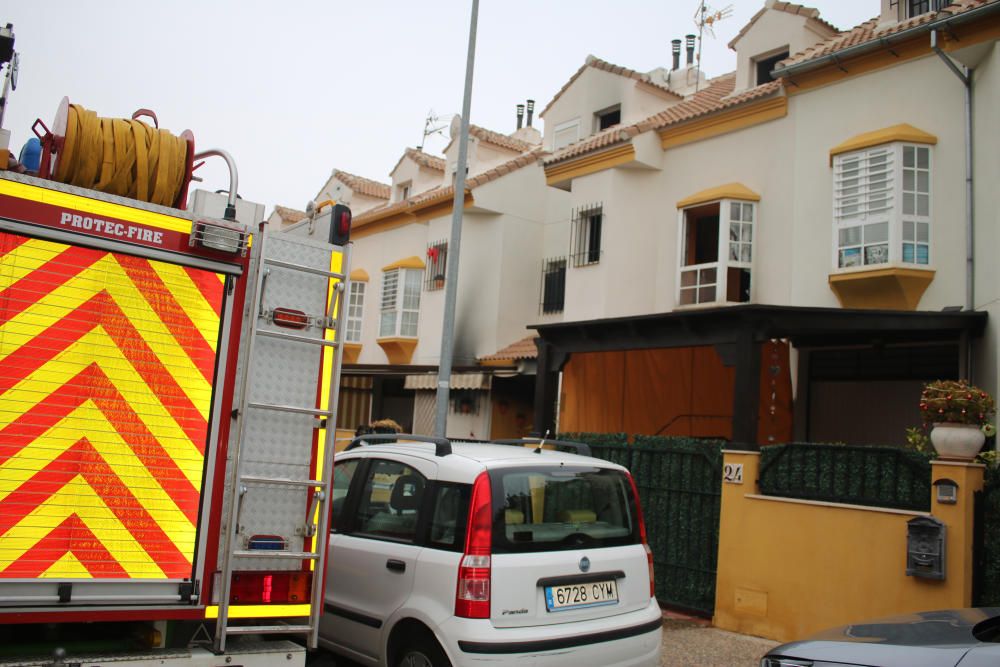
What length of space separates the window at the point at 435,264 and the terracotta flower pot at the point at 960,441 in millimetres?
15270

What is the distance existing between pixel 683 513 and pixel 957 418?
329 centimetres

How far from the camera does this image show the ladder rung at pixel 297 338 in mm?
4574

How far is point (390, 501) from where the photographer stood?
603cm

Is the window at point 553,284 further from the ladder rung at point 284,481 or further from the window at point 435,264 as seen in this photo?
the ladder rung at point 284,481

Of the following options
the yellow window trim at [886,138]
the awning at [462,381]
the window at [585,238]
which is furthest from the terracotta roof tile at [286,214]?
the yellow window trim at [886,138]

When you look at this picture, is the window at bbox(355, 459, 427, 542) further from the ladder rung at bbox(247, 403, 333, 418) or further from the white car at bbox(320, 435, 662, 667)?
the ladder rung at bbox(247, 403, 333, 418)

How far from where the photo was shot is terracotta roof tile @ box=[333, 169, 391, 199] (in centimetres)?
2823

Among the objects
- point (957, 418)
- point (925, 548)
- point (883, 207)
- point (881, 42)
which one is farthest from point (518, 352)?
point (925, 548)

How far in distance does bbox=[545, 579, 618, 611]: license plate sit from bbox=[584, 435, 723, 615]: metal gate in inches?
175

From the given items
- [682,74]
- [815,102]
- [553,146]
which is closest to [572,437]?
[815,102]

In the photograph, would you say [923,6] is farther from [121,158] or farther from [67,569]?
[67,569]

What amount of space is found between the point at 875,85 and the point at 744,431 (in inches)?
237

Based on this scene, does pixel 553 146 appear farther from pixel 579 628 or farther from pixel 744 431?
pixel 579 628

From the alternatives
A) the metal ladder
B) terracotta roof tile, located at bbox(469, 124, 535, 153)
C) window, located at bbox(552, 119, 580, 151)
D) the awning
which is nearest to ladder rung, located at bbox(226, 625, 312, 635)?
the metal ladder
